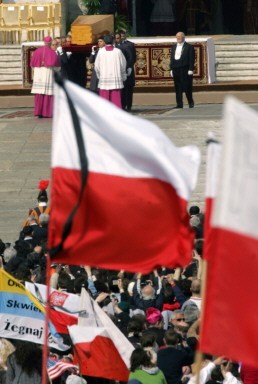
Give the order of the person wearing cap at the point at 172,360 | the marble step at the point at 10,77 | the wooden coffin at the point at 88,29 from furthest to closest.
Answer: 1. the marble step at the point at 10,77
2. the wooden coffin at the point at 88,29
3. the person wearing cap at the point at 172,360

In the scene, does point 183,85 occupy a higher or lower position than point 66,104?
lower

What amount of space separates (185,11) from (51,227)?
99.3 ft

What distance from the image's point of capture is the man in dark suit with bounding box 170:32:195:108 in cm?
2764

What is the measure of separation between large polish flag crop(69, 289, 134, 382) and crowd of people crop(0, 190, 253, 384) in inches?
6.3

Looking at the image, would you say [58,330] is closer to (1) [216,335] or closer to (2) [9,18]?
(1) [216,335]

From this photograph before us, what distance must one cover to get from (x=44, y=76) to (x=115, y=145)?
1974 cm

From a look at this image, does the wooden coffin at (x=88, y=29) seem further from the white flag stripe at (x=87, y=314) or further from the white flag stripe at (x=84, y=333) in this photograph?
the white flag stripe at (x=84, y=333)

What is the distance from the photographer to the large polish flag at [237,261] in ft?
23.6

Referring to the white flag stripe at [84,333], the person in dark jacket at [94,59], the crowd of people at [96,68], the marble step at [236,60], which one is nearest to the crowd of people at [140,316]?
the white flag stripe at [84,333]

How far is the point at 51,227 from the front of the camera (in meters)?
8.23

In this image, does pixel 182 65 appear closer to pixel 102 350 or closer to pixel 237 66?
pixel 237 66

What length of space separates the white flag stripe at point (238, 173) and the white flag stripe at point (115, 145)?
815 millimetres

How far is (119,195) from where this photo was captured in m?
8.20

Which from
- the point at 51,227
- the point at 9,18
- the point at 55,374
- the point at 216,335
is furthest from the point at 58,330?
the point at 9,18
